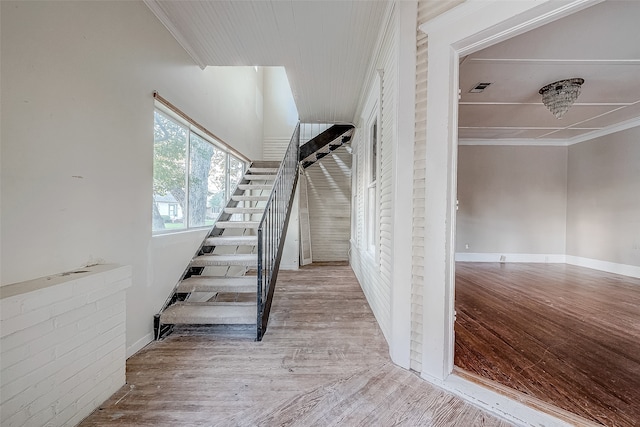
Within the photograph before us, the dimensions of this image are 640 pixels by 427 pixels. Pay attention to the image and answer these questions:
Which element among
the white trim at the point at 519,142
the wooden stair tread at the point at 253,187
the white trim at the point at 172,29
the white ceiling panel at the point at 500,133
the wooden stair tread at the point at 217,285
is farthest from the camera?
the white trim at the point at 519,142

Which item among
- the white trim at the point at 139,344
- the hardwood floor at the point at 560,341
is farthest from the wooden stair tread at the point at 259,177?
the hardwood floor at the point at 560,341

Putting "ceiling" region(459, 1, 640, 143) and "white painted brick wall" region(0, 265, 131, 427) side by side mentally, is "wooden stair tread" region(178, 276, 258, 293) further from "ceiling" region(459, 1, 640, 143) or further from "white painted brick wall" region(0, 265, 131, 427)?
"ceiling" region(459, 1, 640, 143)

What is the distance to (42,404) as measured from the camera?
1305mm

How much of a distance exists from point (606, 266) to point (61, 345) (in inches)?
327

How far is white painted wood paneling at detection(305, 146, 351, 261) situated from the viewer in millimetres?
6945

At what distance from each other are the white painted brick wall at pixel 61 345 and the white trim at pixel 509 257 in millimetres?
6723

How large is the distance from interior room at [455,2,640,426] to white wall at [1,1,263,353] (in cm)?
280

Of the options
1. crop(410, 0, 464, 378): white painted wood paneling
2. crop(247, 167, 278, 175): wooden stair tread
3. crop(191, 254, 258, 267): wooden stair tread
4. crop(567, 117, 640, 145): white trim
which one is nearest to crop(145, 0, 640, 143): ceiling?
crop(410, 0, 464, 378): white painted wood paneling

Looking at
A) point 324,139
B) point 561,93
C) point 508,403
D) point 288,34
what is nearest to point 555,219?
point 561,93

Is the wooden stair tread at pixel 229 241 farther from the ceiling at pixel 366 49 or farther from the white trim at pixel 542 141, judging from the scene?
the white trim at pixel 542 141

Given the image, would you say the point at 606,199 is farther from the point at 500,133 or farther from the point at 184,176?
the point at 184,176

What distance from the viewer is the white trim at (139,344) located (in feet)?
7.01

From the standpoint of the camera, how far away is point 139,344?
2.24 meters

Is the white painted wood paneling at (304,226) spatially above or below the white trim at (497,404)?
above
